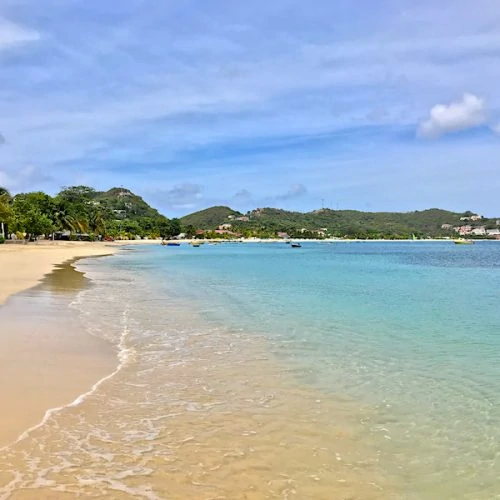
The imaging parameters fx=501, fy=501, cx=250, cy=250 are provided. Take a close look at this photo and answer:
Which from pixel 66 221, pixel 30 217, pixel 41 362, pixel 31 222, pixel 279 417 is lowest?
pixel 279 417

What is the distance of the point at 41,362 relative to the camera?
9.14m

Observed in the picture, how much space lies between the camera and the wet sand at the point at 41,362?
6578 mm

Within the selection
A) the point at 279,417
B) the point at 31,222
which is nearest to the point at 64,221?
the point at 31,222

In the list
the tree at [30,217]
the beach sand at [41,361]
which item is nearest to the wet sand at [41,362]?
the beach sand at [41,361]

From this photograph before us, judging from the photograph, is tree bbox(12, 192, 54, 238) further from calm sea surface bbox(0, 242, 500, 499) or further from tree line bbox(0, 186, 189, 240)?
calm sea surface bbox(0, 242, 500, 499)

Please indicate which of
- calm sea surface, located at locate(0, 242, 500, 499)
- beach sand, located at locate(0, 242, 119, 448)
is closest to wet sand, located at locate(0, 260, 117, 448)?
beach sand, located at locate(0, 242, 119, 448)

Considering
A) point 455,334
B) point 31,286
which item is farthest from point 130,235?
point 455,334

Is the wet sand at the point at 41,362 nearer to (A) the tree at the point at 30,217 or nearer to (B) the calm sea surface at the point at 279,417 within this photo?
(B) the calm sea surface at the point at 279,417

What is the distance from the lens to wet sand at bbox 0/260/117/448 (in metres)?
6.58

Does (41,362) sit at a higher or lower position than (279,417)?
higher

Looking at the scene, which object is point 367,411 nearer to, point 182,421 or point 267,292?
point 182,421

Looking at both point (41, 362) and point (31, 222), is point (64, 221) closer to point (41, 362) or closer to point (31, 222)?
point (31, 222)

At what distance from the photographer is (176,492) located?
461 centimetres

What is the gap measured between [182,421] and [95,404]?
1415 millimetres
